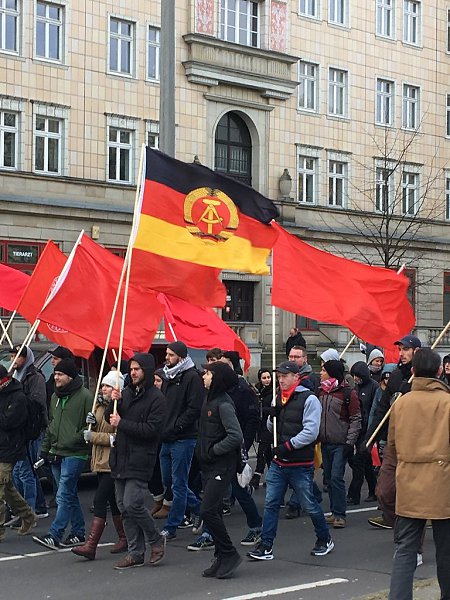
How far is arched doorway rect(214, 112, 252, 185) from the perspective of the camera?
1555 inches

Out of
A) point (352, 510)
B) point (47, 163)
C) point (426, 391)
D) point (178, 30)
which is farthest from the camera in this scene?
point (178, 30)

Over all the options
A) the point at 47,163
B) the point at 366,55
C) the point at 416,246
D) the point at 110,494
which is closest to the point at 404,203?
the point at 416,246

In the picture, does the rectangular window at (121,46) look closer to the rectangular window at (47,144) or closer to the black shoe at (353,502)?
the rectangular window at (47,144)

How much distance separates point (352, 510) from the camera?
13352 millimetres

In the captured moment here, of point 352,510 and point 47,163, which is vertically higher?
point 47,163

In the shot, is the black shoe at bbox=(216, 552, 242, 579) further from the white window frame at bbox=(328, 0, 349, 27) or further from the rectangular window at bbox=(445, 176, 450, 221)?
the rectangular window at bbox=(445, 176, 450, 221)

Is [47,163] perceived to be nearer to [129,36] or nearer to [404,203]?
[129,36]

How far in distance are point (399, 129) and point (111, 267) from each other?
33.9 metres

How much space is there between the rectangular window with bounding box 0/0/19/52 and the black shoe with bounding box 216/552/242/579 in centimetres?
2614

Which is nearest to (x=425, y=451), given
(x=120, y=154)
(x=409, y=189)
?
(x=120, y=154)

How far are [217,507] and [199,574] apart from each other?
0.58 metres

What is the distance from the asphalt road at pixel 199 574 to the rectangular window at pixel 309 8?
32637 millimetres

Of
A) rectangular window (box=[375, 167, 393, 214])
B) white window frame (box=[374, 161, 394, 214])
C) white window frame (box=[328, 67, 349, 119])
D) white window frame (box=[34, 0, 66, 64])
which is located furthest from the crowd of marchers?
white window frame (box=[374, 161, 394, 214])

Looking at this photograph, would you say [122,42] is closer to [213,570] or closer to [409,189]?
[409,189]
